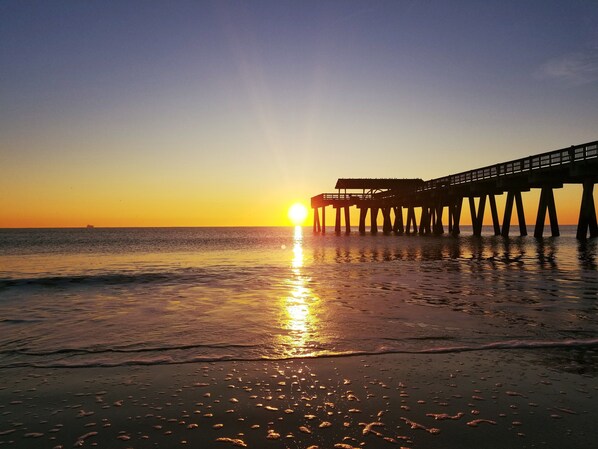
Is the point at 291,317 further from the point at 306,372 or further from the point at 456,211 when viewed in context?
the point at 456,211

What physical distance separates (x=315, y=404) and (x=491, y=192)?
34.7 meters

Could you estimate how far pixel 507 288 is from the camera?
9.57 m

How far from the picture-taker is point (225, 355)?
15.2 ft

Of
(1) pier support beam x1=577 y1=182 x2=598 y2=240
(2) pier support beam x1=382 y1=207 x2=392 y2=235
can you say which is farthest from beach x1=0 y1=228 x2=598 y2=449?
(2) pier support beam x1=382 y1=207 x2=392 y2=235

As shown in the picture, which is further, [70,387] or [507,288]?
[507,288]

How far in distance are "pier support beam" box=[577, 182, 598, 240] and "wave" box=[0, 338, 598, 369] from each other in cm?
2374

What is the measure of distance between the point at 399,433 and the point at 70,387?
2.90 meters

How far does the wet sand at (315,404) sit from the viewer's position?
2.64 metres

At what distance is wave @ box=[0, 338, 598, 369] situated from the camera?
442 cm

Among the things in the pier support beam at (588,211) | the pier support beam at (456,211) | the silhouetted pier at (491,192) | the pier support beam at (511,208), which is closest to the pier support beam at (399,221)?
the silhouetted pier at (491,192)

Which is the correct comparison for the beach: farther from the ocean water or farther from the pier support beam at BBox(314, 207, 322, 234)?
the pier support beam at BBox(314, 207, 322, 234)

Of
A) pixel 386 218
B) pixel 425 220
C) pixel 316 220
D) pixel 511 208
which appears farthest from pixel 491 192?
pixel 316 220

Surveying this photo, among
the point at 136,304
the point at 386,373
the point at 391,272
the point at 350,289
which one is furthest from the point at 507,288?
the point at 136,304

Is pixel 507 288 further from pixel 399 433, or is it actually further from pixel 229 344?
pixel 399 433
